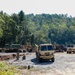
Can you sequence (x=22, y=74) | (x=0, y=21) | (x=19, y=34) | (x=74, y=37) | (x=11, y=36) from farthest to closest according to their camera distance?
(x=74, y=37)
(x=19, y=34)
(x=11, y=36)
(x=0, y=21)
(x=22, y=74)

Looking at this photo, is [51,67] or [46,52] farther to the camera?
[46,52]

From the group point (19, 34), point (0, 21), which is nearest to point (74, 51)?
point (0, 21)

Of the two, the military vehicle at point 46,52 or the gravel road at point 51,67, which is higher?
the military vehicle at point 46,52

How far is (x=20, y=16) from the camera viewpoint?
479 feet

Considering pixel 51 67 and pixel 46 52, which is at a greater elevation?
pixel 46 52

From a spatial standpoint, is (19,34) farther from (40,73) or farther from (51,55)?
(40,73)

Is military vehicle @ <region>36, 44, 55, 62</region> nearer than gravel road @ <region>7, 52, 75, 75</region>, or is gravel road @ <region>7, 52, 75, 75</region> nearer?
gravel road @ <region>7, 52, 75, 75</region>

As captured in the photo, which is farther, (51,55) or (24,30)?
(24,30)

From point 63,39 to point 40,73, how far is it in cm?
17039

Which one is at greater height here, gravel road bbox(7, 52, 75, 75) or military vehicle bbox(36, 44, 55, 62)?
military vehicle bbox(36, 44, 55, 62)

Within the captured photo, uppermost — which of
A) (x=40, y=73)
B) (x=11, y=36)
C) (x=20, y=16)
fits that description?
(x=20, y=16)

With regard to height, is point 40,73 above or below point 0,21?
below

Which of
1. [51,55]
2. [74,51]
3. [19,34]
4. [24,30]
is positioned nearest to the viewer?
[51,55]

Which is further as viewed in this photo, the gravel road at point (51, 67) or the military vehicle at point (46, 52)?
the military vehicle at point (46, 52)
